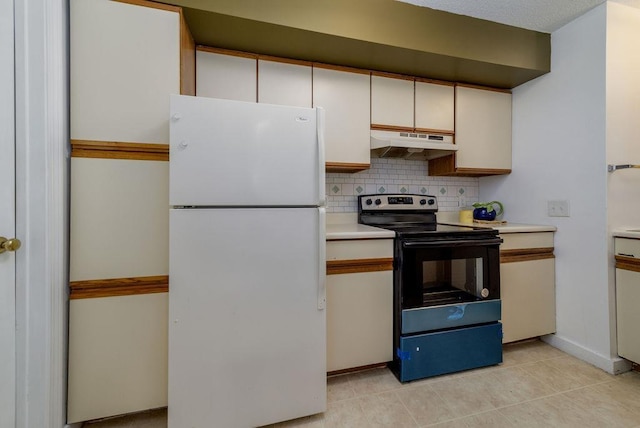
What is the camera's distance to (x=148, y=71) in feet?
4.41

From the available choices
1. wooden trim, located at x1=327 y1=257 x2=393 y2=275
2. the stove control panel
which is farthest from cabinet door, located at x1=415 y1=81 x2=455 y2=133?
wooden trim, located at x1=327 y1=257 x2=393 y2=275

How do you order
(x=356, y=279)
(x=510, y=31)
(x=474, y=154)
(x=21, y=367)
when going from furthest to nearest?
(x=474, y=154) < (x=510, y=31) < (x=356, y=279) < (x=21, y=367)

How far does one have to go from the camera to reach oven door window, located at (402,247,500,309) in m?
1.65

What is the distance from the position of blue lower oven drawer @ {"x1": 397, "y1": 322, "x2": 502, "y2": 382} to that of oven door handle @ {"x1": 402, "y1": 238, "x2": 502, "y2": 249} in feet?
1.72

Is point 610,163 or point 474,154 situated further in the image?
point 474,154

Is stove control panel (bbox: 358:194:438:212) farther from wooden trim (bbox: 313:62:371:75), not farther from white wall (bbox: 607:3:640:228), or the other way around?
white wall (bbox: 607:3:640:228)

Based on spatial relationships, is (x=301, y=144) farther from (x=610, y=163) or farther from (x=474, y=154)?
(x=610, y=163)

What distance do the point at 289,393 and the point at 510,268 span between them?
1.69 m

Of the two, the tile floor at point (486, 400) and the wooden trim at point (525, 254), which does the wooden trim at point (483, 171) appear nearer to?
the wooden trim at point (525, 254)

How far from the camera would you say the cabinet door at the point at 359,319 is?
1.62 meters

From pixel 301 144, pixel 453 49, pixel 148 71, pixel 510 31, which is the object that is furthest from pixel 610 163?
pixel 148 71

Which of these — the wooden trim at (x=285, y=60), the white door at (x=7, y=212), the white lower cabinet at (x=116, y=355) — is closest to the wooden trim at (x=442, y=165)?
the wooden trim at (x=285, y=60)

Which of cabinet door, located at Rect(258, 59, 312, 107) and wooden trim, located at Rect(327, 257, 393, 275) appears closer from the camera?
wooden trim, located at Rect(327, 257, 393, 275)

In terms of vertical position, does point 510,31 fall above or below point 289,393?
above
